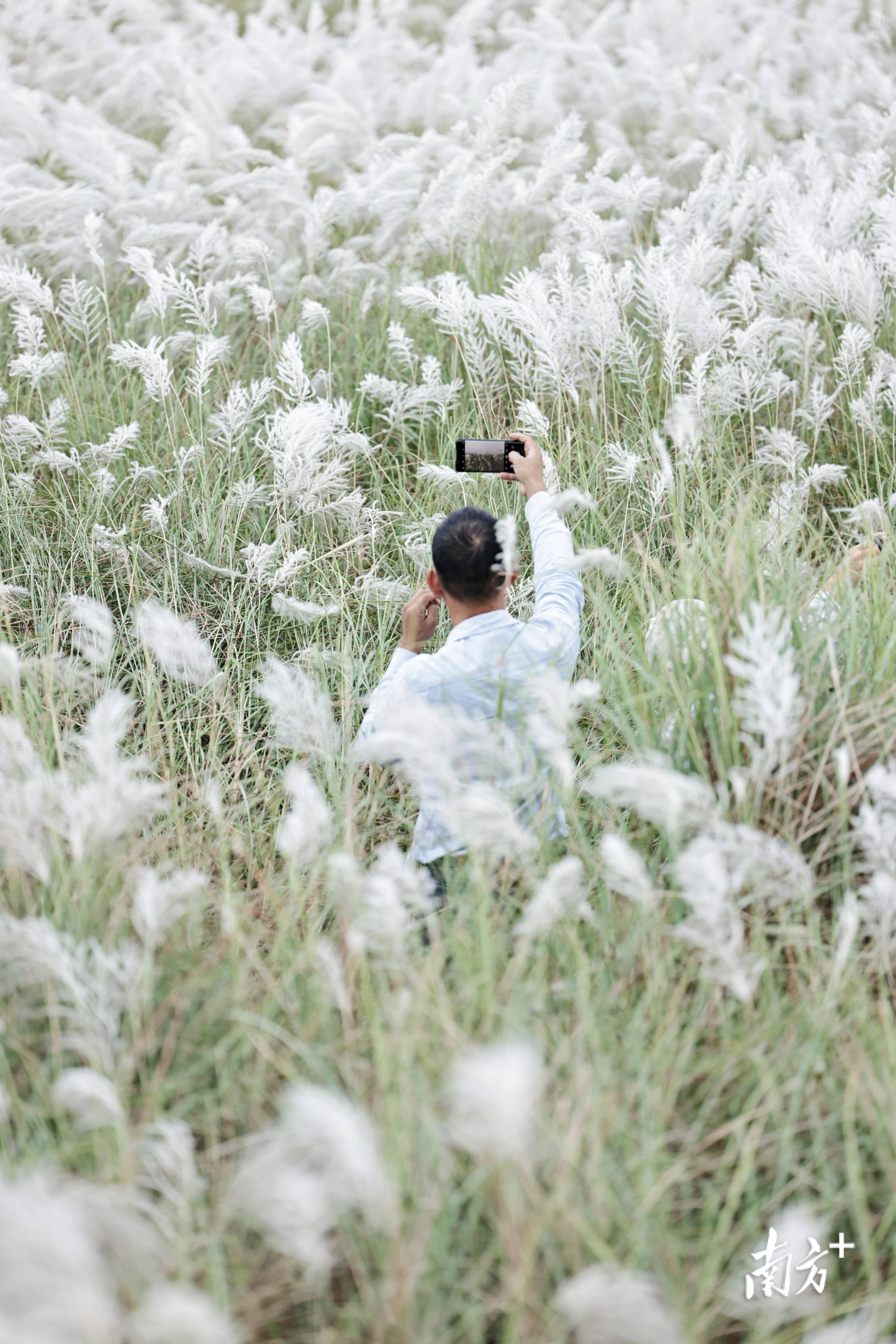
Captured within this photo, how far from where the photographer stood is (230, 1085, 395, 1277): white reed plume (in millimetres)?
1256

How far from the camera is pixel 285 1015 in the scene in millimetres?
1980

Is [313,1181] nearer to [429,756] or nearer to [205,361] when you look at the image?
[429,756]

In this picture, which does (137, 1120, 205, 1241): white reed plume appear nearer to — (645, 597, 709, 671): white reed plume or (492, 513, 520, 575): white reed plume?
(492, 513, 520, 575): white reed plume

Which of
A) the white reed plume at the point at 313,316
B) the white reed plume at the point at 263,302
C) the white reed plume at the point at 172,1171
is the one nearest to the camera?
the white reed plume at the point at 172,1171

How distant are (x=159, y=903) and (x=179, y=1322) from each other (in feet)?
2.21

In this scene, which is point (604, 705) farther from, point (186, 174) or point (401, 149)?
point (401, 149)

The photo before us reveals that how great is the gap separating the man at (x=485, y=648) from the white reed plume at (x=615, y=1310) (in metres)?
0.98

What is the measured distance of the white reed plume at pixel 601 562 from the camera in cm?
228

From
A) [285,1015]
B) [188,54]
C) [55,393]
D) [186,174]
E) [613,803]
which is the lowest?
[285,1015]

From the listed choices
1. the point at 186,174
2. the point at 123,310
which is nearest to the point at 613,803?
the point at 123,310

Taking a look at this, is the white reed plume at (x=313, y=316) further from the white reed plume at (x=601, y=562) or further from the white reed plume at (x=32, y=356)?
the white reed plume at (x=601, y=562)

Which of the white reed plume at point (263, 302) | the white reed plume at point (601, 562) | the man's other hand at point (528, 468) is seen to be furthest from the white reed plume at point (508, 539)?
the white reed plume at point (263, 302)

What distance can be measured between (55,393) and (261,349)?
2.72 feet

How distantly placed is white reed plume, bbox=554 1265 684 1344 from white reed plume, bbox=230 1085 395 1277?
0.24 metres
